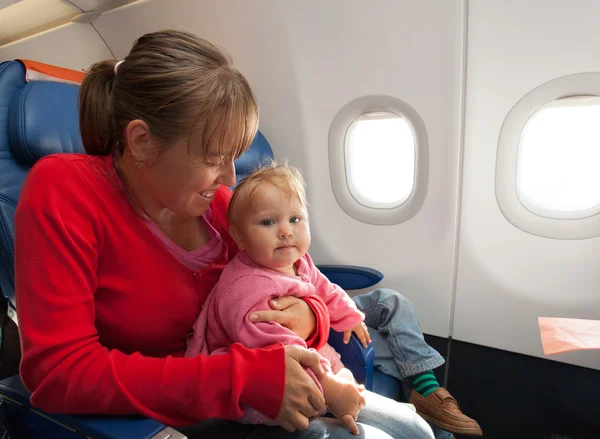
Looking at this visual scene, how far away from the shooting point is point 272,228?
1229 mm

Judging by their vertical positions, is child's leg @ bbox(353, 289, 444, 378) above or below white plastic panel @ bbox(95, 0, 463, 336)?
below

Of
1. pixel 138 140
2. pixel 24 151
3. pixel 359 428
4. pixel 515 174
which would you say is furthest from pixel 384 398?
pixel 24 151

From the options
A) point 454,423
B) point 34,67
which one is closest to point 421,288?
point 454,423

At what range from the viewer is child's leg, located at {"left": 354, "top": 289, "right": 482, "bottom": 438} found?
177 centimetres

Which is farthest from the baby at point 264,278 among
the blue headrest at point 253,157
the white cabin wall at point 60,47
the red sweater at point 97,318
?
the white cabin wall at point 60,47

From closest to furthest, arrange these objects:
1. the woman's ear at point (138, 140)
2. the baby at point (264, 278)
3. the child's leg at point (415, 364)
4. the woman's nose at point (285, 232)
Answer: the woman's ear at point (138, 140), the baby at point (264, 278), the woman's nose at point (285, 232), the child's leg at point (415, 364)

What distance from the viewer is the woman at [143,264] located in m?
0.90

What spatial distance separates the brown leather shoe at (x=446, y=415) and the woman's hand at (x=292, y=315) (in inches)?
33.1

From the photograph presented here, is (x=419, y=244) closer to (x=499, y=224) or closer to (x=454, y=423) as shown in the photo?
(x=499, y=224)

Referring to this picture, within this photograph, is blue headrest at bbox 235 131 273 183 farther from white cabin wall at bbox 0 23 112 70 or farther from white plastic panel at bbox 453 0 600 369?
white cabin wall at bbox 0 23 112 70

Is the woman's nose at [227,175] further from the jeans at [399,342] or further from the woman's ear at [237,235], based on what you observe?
the jeans at [399,342]

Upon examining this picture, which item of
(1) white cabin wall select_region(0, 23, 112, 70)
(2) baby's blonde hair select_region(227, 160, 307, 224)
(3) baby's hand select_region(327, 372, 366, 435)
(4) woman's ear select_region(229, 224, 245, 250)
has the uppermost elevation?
(1) white cabin wall select_region(0, 23, 112, 70)

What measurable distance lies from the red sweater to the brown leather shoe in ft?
3.47

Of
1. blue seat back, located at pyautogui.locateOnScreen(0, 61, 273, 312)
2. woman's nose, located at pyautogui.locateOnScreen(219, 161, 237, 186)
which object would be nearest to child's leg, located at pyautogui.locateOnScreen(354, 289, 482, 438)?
woman's nose, located at pyautogui.locateOnScreen(219, 161, 237, 186)
